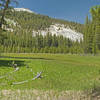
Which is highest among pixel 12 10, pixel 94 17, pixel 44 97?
pixel 12 10

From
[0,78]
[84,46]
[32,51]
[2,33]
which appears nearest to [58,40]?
[32,51]

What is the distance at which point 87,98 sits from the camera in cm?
983

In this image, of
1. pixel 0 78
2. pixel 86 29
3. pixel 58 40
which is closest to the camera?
pixel 0 78

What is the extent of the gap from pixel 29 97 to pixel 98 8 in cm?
671

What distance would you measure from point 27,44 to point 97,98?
503 feet

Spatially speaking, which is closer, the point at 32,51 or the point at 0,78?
the point at 0,78

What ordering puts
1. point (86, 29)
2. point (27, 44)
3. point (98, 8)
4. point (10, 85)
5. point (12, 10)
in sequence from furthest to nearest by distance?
point (27, 44)
point (86, 29)
point (12, 10)
point (10, 85)
point (98, 8)

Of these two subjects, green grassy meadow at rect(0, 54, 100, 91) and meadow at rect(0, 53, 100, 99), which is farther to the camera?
green grassy meadow at rect(0, 54, 100, 91)

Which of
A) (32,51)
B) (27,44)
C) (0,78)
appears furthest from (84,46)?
(0,78)

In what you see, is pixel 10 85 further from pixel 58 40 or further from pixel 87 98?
pixel 58 40

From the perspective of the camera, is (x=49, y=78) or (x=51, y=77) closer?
(x=49, y=78)

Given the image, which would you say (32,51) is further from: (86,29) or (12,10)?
(12,10)

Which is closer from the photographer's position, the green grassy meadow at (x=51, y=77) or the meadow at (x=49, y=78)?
the meadow at (x=49, y=78)

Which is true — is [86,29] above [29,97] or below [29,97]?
above
